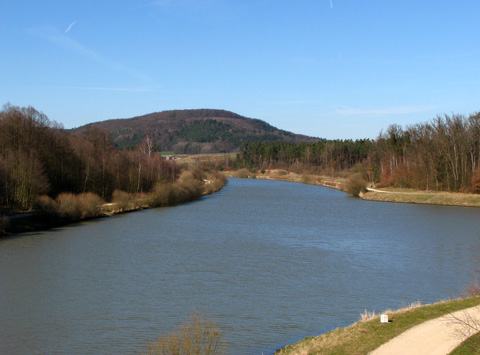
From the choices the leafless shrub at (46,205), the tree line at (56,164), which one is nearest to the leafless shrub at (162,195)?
the tree line at (56,164)

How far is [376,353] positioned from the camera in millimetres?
8344

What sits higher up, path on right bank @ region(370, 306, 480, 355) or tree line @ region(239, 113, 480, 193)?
tree line @ region(239, 113, 480, 193)

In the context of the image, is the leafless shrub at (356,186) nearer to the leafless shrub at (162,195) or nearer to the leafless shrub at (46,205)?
the leafless shrub at (162,195)

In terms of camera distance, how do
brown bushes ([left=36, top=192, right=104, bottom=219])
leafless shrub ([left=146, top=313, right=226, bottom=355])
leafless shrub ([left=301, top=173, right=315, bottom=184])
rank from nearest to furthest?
1. leafless shrub ([left=146, top=313, right=226, bottom=355])
2. brown bushes ([left=36, top=192, right=104, bottom=219])
3. leafless shrub ([left=301, top=173, right=315, bottom=184])

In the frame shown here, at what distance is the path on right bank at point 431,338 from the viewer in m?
8.22

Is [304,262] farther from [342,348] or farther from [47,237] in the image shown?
[47,237]

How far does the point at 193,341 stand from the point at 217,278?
7.31 m

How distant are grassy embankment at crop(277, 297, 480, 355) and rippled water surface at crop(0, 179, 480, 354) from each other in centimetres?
161

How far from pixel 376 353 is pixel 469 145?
49366 mm

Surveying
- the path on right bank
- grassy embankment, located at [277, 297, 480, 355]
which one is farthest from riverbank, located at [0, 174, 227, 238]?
the path on right bank

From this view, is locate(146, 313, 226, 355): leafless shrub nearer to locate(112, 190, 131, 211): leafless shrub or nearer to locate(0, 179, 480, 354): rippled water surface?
locate(0, 179, 480, 354): rippled water surface

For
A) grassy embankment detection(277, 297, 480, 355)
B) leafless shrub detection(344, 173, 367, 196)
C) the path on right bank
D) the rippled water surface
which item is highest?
leafless shrub detection(344, 173, 367, 196)

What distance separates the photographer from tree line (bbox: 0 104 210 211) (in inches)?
1192

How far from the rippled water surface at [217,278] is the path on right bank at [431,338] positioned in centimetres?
319
